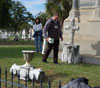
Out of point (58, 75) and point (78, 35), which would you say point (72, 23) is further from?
point (58, 75)

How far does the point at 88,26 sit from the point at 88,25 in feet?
0.15

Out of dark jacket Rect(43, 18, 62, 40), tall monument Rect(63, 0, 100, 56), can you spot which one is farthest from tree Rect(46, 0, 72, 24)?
dark jacket Rect(43, 18, 62, 40)

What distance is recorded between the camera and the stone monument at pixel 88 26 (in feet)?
36.7

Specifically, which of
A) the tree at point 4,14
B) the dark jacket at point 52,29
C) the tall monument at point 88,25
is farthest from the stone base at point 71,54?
the tree at point 4,14

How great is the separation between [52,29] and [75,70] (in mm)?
1795

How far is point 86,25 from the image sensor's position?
11719mm

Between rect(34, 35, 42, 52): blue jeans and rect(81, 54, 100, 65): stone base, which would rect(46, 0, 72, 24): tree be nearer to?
rect(34, 35, 42, 52): blue jeans

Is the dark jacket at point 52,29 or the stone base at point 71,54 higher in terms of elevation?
the dark jacket at point 52,29

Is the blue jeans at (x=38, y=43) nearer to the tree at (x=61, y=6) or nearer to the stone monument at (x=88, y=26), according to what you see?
the stone monument at (x=88, y=26)

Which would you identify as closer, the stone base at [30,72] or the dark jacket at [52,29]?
the stone base at [30,72]

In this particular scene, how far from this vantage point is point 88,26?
37.9ft

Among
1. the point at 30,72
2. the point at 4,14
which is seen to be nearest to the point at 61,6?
the point at 4,14

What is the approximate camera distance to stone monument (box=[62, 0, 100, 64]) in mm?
11180

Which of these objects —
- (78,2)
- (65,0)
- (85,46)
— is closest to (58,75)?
(85,46)
